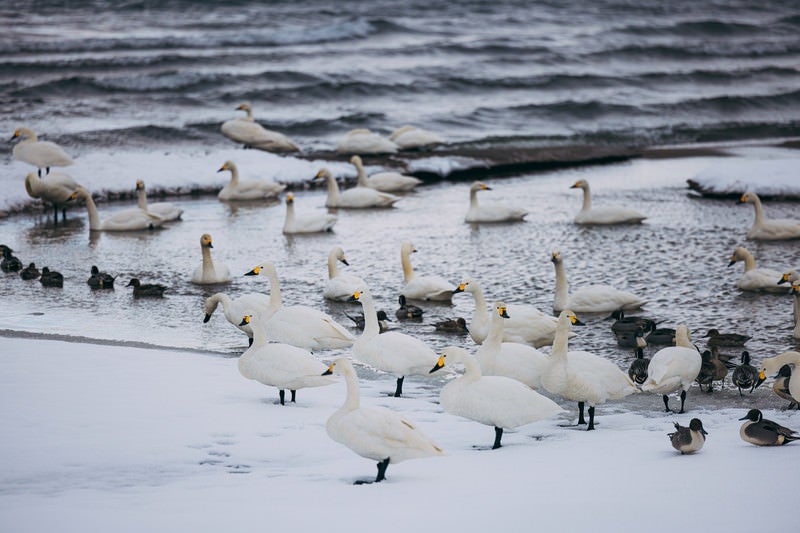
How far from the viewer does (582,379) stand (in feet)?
30.1

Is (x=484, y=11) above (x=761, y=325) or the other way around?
above

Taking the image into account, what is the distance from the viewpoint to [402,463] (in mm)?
8430

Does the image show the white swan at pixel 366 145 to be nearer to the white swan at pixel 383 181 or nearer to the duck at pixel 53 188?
the white swan at pixel 383 181

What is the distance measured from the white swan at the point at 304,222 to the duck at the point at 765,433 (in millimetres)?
10989

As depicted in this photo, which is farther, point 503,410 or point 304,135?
point 304,135

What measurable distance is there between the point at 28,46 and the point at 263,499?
4212 centimetres

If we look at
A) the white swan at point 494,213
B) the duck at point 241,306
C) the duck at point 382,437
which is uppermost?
the duck at point 382,437

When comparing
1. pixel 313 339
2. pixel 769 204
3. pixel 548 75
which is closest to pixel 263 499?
pixel 313 339

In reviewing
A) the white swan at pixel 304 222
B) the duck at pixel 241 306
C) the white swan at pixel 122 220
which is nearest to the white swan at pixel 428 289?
the duck at pixel 241 306

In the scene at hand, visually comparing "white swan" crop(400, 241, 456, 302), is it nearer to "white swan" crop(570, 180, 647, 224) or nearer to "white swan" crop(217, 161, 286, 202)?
"white swan" crop(570, 180, 647, 224)

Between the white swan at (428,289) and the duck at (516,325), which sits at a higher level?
the duck at (516,325)

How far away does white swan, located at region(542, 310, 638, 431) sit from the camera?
9188mm

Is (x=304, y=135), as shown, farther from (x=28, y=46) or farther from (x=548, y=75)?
(x=28, y=46)

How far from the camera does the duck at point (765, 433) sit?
26.9ft
